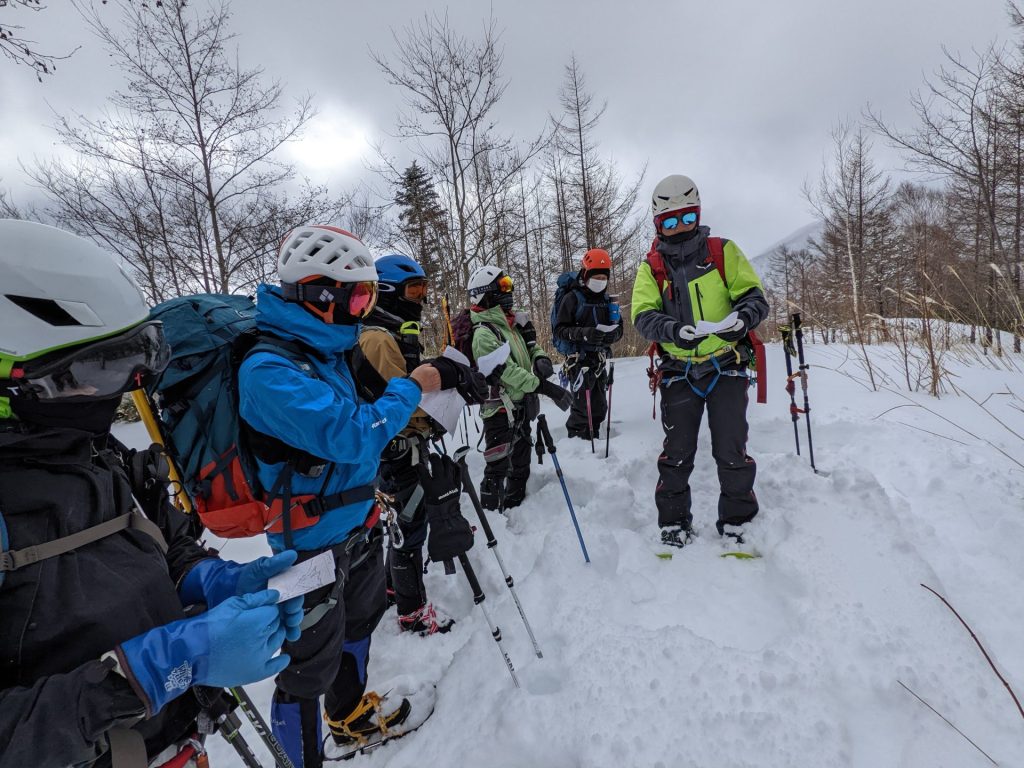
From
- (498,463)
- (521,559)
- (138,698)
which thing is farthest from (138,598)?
(498,463)

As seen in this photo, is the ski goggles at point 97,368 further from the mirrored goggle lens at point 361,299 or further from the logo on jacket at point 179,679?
the mirrored goggle lens at point 361,299

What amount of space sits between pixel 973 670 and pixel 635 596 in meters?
1.49

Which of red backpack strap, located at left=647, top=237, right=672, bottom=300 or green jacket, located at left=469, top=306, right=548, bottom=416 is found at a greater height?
red backpack strap, located at left=647, top=237, right=672, bottom=300

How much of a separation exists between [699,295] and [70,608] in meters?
3.45

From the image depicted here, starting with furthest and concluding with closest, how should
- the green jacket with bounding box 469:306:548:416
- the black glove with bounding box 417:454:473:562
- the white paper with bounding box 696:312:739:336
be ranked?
1. the green jacket with bounding box 469:306:548:416
2. the white paper with bounding box 696:312:739:336
3. the black glove with bounding box 417:454:473:562

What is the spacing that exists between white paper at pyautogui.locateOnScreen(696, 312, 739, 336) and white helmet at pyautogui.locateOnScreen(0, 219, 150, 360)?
3034 mm

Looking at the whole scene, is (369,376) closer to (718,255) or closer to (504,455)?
(504,455)

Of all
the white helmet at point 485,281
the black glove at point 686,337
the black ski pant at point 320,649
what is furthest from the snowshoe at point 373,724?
the white helmet at point 485,281

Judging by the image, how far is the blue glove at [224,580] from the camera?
1.25 meters

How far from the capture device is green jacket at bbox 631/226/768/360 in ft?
10.4

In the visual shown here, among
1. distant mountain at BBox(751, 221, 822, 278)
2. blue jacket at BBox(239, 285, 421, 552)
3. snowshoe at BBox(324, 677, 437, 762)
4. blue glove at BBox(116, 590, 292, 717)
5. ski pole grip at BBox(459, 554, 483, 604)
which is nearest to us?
blue glove at BBox(116, 590, 292, 717)

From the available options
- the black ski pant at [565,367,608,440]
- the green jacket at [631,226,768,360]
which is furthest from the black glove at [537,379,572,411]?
the black ski pant at [565,367,608,440]

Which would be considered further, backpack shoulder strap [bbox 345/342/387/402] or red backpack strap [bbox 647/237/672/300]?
red backpack strap [bbox 647/237/672/300]

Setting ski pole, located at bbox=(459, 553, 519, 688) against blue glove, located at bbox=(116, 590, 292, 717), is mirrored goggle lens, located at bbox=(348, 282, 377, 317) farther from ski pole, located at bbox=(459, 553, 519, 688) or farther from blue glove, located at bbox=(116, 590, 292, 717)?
ski pole, located at bbox=(459, 553, 519, 688)
